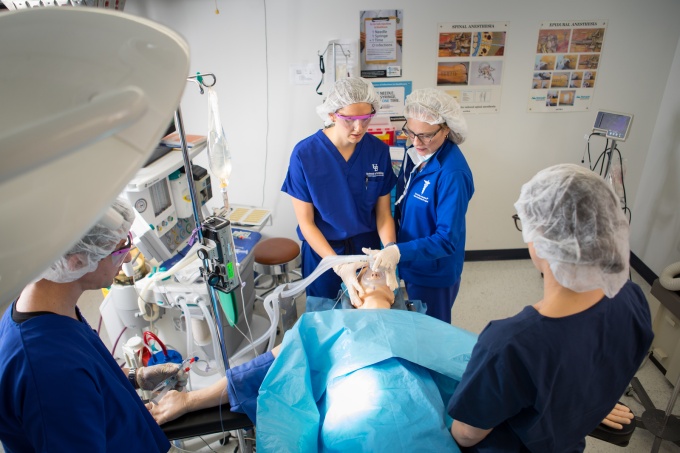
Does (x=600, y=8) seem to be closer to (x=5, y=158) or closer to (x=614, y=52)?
(x=614, y=52)

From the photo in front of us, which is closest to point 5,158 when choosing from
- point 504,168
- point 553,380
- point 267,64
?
point 553,380

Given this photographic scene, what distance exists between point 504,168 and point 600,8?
1112 millimetres

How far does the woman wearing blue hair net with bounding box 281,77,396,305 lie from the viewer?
76.1 inches

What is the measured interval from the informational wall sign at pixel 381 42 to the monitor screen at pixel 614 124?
1.25 m

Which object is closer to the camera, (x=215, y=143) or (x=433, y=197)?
(x=433, y=197)

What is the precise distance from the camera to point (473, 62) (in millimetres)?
2893

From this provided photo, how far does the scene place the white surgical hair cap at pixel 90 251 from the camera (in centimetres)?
101

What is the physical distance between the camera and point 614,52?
9.45ft

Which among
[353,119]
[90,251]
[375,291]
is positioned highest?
[353,119]

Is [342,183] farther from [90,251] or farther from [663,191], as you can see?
[663,191]

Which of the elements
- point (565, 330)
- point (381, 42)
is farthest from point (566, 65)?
point (565, 330)

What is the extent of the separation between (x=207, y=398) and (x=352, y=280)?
2.41 ft

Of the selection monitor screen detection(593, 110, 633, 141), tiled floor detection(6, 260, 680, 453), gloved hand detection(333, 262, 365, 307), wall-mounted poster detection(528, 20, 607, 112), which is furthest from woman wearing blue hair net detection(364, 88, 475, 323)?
wall-mounted poster detection(528, 20, 607, 112)

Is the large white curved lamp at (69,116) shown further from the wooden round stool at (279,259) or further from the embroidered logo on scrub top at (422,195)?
the wooden round stool at (279,259)
